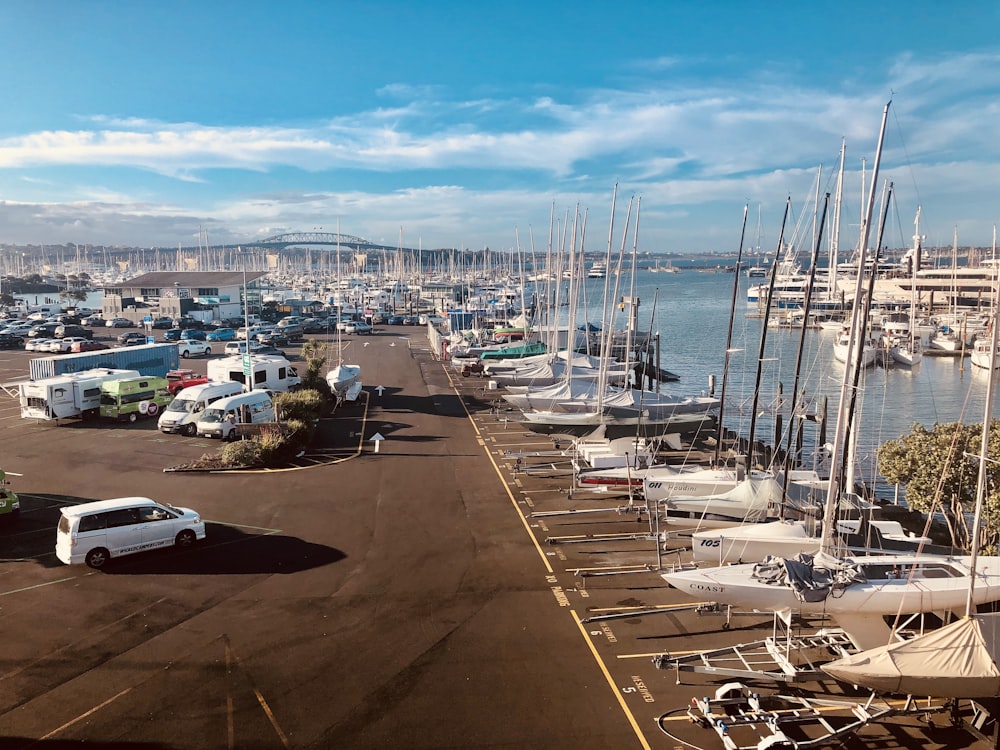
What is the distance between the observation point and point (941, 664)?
9906 mm

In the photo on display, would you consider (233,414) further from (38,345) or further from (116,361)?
(38,345)

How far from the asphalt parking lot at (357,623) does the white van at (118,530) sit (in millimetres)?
344

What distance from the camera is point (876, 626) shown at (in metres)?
12.3

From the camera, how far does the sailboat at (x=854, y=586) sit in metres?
12.2

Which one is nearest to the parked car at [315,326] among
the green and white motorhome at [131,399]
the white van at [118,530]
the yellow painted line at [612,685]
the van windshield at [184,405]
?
the green and white motorhome at [131,399]

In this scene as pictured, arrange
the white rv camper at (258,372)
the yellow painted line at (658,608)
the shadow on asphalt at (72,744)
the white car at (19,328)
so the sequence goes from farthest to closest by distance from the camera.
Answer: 1. the white car at (19,328)
2. the white rv camper at (258,372)
3. the yellow painted line at (658,608)
4. the shadow on asphalt at (72,744)

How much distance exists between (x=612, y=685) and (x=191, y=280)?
105 meters

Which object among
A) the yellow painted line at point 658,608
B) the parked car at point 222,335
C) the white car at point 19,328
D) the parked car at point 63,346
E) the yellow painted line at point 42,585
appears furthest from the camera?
the parked car at point 222,335

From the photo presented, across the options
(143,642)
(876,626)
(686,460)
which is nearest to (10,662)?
(143,642)

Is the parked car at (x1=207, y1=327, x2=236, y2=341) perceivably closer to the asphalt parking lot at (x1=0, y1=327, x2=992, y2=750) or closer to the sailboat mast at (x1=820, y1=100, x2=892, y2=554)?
the asphalt parking lot at (x1=0, y1=327, x2=992, y2=750)

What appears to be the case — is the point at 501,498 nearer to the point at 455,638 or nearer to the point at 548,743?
the point at 455,638

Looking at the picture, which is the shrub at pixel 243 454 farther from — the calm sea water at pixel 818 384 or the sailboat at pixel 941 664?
the sailboat at pixel 941 664

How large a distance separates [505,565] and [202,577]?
261 inches

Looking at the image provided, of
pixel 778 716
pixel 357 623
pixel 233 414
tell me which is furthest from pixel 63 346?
pixel 778 716
